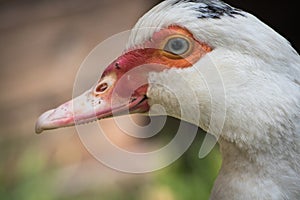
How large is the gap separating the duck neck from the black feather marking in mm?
208

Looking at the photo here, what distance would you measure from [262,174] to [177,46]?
0.25 meters

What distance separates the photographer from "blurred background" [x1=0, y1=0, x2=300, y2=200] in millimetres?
2580

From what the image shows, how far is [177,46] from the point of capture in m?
1.24

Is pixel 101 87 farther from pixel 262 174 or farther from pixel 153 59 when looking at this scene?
pixel 262 174

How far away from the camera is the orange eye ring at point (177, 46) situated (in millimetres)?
1221

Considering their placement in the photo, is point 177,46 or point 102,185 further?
point 102,185

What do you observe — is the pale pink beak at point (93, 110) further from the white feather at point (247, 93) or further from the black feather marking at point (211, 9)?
the black feather marking at point (211, 9)

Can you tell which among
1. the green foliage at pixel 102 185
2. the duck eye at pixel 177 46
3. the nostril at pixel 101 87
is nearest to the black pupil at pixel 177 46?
the duck eye at pixel 177 46

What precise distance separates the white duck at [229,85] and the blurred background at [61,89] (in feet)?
4.24

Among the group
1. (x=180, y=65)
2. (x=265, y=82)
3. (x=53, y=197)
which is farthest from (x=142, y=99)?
(x=53, y=197)

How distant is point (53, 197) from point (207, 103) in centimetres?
141

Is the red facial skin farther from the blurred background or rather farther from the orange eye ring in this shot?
the blurred background

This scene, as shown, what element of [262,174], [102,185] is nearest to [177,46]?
[262,174]

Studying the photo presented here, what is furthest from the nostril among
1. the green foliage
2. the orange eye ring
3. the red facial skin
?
the green foliage
